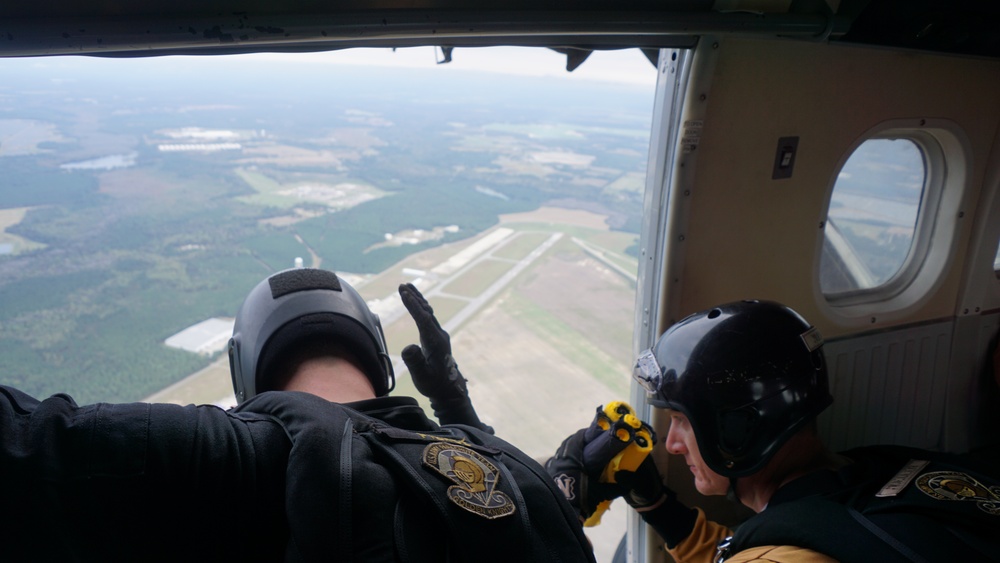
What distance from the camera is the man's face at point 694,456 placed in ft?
6.17

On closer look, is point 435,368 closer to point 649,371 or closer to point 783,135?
point 649,371

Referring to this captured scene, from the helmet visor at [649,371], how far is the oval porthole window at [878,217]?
1022mm

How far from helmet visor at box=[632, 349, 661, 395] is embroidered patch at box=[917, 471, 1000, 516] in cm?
72

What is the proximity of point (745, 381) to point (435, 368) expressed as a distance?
36.7 inches

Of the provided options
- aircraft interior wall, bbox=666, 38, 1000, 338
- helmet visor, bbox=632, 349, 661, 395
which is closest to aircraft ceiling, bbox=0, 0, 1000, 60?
aircraft interior wall, bbox=666, 38, 1000, 338

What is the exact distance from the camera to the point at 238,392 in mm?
1784

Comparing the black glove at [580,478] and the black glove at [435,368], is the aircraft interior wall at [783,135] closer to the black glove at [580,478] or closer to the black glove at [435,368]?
the black glove at [580,478]

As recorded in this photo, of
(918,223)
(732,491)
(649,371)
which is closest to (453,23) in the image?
(649,371)

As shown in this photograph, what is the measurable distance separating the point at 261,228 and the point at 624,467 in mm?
1485

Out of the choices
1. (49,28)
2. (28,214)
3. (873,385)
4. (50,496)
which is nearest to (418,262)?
(28,214)

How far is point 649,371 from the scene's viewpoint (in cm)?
194

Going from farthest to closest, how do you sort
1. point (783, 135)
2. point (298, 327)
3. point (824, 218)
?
1. point (824, 218)
2. point (783, 135)
3. point (298, 327)

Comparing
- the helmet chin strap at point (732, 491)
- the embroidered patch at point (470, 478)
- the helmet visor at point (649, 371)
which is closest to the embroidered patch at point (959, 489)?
the helmet chin strap at point (732, 491)

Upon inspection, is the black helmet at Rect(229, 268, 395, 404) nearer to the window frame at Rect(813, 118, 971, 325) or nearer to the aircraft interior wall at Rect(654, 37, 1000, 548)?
the aircraft interior wall at Rect(654, 37, 1000, 548)
